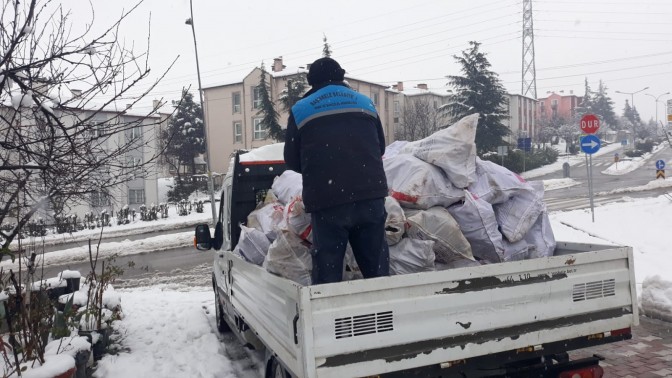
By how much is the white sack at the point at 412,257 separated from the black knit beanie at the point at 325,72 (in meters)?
1.24

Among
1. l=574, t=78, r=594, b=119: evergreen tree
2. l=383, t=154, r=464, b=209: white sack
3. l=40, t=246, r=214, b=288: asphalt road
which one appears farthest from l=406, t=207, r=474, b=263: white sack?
l=574, t=78, r=594, b=119: evergreen tree

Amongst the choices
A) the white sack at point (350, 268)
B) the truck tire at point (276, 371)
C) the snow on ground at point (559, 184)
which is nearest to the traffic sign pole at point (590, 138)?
the white sack at point (350, 268)

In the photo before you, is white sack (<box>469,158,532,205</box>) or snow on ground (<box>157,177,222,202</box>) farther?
snow on ground (<box>157,177,222,202</box>)

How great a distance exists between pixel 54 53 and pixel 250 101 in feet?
164

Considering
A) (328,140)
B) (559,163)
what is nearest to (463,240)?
(328,140)

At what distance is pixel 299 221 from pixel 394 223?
0.66 m

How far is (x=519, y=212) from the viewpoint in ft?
13.9

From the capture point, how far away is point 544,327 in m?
3.32

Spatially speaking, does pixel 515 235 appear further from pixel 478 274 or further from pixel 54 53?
pixel 54 53

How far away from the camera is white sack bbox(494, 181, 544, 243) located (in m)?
4.13

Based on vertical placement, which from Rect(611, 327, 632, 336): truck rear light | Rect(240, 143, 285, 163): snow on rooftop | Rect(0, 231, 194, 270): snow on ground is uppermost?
Rect(240, 143, 285, 163): snow on rooftop

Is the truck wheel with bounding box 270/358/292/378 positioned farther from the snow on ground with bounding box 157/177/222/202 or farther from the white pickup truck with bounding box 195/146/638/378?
the snow on ground with bounding box 157/177/222/202

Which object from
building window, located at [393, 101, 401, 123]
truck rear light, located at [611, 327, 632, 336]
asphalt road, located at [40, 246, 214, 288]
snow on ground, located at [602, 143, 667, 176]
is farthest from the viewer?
building window, located at [393, 101, 401, 123]

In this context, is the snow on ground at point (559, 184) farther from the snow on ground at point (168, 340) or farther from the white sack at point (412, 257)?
the white sack at point (412, 257)
